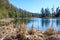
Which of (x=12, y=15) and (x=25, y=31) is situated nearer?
(x=25, y=31)

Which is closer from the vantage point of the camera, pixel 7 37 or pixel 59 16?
pixel 7 37

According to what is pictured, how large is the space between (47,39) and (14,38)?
1.29 m

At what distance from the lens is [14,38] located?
6109 mm

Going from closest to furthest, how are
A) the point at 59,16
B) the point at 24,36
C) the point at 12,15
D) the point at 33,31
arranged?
the point at 24,36, the point at 33,31, the point at 12,15, the point at 59,16

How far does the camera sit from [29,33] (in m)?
6.52

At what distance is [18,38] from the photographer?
611 centimetres

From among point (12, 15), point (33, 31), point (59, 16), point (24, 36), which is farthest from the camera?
point (59, 16)

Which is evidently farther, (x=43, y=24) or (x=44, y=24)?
(x=43, y=24)

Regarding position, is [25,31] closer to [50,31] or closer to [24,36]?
[24,36]

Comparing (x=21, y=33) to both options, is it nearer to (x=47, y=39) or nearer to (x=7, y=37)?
(x=7, y=37)

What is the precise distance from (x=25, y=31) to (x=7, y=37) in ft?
2.40

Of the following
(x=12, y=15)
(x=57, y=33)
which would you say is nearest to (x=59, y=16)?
(x=12, y=15)

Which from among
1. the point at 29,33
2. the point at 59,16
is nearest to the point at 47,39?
the point at 29,33

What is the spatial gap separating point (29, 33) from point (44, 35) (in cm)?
62
